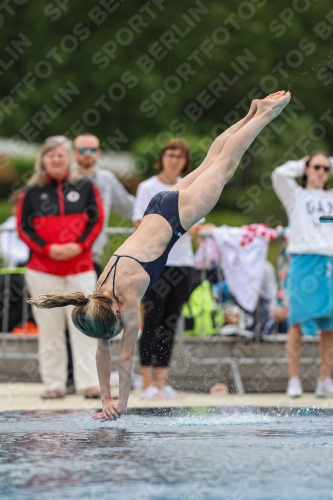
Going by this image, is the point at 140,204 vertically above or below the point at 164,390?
above

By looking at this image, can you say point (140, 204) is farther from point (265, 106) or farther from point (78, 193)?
point (265, 106)

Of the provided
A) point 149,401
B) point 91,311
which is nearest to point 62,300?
point 91,311

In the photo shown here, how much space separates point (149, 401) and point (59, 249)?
58.9 inches

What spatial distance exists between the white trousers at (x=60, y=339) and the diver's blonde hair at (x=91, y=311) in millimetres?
2718

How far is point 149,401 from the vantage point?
807cm

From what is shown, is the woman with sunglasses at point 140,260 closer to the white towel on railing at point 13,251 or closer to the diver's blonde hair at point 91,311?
the diver's blonde hair at point 91,311

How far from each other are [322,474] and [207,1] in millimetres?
22288

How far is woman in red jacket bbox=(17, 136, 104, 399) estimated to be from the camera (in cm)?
836

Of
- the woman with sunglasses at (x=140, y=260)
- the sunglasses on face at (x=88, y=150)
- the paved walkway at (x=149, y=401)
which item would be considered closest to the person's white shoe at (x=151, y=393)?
the paved walkway at (x=149, y=401)

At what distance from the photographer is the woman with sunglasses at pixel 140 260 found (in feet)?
18.3

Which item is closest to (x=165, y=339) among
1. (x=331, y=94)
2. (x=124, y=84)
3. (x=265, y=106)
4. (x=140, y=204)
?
(x=140, y=204)

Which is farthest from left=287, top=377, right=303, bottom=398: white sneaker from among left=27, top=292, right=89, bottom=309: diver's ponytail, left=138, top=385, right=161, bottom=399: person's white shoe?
left=27, top=292, right=89, bottom=309: diver's ponytail

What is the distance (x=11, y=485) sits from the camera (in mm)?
3820

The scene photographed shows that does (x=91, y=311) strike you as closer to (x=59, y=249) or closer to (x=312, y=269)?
(x=59, y=249)
